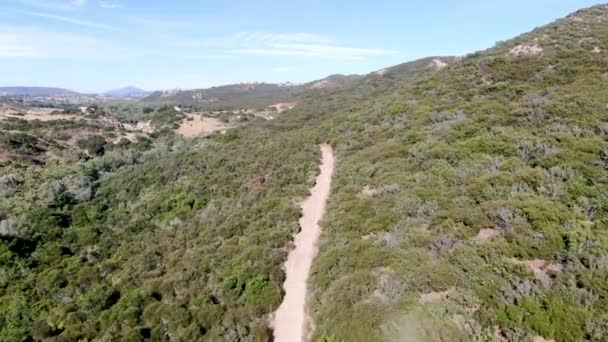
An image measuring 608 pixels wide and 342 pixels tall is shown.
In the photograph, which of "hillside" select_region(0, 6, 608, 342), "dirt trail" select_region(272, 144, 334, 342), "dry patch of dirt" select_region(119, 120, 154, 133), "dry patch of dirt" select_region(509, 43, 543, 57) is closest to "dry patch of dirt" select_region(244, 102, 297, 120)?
"dry patch of dirt" select_region(119, 120, 154, 133)

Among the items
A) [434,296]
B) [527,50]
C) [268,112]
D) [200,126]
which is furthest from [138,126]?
[434,296]

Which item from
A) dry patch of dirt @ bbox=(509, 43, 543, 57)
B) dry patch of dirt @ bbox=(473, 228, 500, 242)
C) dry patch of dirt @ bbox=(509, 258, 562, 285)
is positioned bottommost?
dry patch of dirt @ bbox=(509, 258, 562, 285)

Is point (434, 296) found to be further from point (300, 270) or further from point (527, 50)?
point (527, 50)

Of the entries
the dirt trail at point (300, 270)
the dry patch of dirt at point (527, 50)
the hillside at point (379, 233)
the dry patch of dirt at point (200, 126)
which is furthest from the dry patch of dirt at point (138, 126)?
the dirt trail at point (300, 270)

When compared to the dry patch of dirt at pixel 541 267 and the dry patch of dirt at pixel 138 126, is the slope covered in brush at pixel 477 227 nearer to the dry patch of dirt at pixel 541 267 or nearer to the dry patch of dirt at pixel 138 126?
the dry patch of dirt at pixel 541 267

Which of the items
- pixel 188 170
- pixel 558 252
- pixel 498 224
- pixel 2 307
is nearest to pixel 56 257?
pixel 2 307

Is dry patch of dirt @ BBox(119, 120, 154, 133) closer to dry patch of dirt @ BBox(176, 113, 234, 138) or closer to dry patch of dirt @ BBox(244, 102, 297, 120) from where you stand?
dry patch of dirt @ BBox(176, 113, 234, 138)
